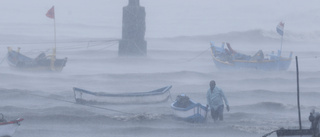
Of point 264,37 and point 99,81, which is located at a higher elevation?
point 264,37

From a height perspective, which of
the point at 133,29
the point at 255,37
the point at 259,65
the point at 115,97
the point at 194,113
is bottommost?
the point at 194,113

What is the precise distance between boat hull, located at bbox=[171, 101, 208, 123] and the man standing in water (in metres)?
0.23

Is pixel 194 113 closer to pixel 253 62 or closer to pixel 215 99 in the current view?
pixel 215 99

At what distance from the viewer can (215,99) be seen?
12.1 metres

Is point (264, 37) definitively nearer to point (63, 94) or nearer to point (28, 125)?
point (63, 94)

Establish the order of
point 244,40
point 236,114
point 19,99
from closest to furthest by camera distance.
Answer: point 236,114 < point 19,99 < point 244,40

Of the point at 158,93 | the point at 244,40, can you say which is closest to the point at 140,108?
the point at 158,93

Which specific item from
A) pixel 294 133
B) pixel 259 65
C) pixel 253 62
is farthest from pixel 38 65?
pixel 294 133

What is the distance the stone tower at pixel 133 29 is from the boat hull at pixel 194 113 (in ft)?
48.1

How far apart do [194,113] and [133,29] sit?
15.0 m

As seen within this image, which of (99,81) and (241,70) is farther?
(241,70)

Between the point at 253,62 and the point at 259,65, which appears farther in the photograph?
the point at 259,65

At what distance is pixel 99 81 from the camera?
20.5 metres

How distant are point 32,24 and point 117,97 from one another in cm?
5019
